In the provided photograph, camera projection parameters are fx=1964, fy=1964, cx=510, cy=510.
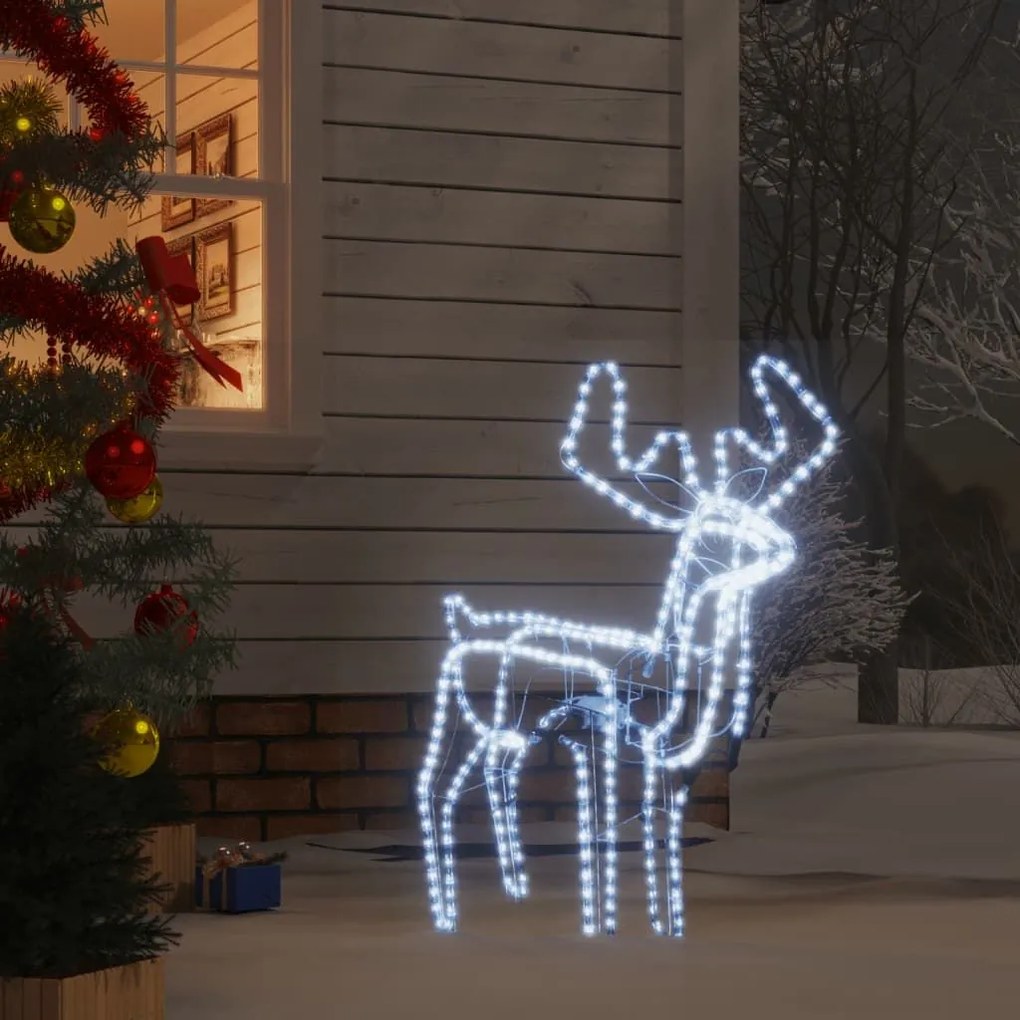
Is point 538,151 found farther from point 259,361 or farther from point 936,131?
point 936,131

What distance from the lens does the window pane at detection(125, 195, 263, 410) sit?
6824 mm

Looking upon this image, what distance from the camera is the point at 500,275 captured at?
6980mm

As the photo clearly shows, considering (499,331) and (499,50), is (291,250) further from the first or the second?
(499,50)

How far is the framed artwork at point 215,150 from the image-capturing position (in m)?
7.06

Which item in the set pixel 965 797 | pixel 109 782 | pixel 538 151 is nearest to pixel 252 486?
pixel 538 151

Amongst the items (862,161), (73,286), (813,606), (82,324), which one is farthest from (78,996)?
(862,161)

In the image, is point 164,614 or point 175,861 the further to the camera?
point 175,861

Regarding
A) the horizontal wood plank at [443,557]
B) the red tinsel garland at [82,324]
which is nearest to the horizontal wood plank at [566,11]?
the horizontal wood plank at [443,557]

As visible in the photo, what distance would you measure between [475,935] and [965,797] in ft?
12.7

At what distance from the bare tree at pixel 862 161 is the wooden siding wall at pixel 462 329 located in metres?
7.62

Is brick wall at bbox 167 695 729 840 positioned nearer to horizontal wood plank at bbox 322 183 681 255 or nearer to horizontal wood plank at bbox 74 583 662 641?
horizontal wood plank at bbox 74 583 662 641

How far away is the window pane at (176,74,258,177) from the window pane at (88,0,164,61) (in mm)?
651

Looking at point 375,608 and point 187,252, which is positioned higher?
point 187,252

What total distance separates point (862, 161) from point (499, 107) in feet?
27.3
